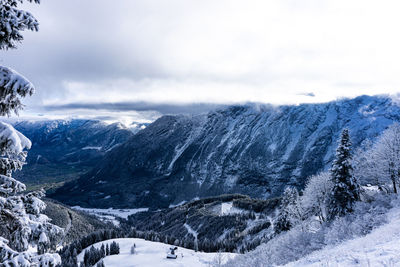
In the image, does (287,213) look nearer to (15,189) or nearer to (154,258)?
(154,258)

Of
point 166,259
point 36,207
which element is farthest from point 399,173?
point 36,207

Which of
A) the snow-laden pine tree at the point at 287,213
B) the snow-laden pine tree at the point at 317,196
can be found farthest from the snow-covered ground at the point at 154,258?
the snow-laden pine tree at the point at 317,196

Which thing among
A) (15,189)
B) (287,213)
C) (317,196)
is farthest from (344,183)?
(15,189)

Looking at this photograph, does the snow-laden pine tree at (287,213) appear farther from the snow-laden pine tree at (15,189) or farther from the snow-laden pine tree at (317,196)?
the snow-laden pine tree at (15,189)

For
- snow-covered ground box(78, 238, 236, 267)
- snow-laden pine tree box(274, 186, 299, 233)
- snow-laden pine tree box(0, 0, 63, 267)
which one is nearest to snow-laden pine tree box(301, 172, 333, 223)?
snow-laden pine tree box(274, 186, 299, 233)

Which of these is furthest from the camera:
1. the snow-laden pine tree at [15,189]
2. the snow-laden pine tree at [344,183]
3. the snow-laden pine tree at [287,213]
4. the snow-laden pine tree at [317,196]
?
the snow-laden pine tree at [287,213]
